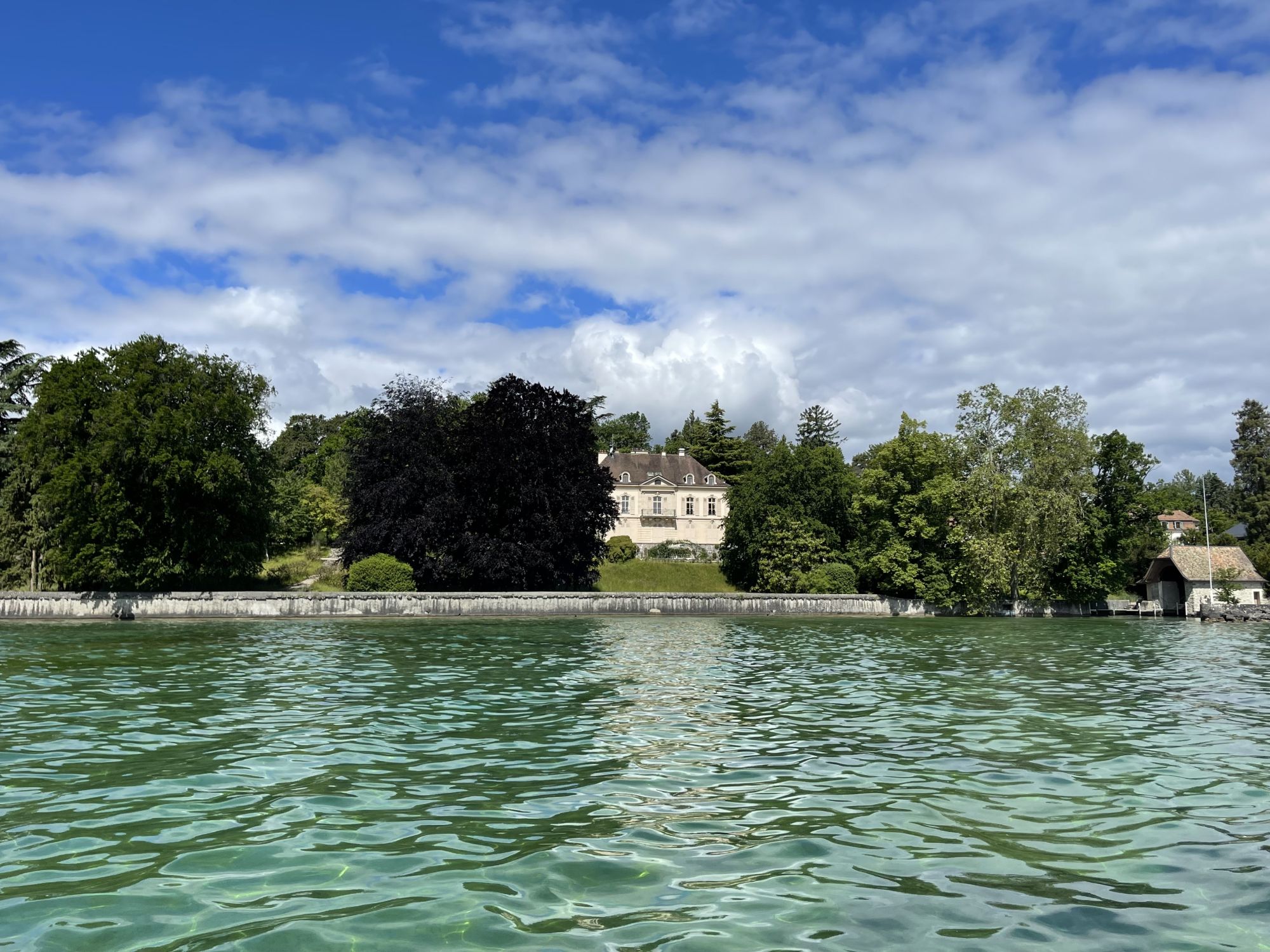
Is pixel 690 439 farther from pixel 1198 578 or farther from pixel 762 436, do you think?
pixel 1198 578

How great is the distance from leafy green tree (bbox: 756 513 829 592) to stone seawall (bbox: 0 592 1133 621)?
355 inches

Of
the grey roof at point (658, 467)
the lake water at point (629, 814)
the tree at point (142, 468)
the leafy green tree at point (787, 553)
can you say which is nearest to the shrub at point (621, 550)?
the leafy green tree at point (787, 553)

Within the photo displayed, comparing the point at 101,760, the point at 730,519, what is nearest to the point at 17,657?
the point at 101,760

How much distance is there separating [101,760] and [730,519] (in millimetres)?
68993

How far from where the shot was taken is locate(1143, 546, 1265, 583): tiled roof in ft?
202

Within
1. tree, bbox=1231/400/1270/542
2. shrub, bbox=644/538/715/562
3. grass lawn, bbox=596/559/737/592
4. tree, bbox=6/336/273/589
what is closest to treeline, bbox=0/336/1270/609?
tree, bbox=6/336/273/589

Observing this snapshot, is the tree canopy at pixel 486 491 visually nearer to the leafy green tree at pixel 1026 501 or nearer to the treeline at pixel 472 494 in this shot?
the treeline at pixel 472 494

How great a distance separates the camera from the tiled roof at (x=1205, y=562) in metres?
61.4

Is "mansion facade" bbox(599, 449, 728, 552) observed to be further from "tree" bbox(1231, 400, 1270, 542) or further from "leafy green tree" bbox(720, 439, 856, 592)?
"tree" bbox(1231, 400, 1270, 542)

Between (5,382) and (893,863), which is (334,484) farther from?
(893,863)

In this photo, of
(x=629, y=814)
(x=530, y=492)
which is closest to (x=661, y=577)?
(x=530, y=492)

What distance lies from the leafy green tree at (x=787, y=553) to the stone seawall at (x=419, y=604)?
9006mm

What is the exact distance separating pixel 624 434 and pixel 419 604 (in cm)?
9264

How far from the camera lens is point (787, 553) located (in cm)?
6850
